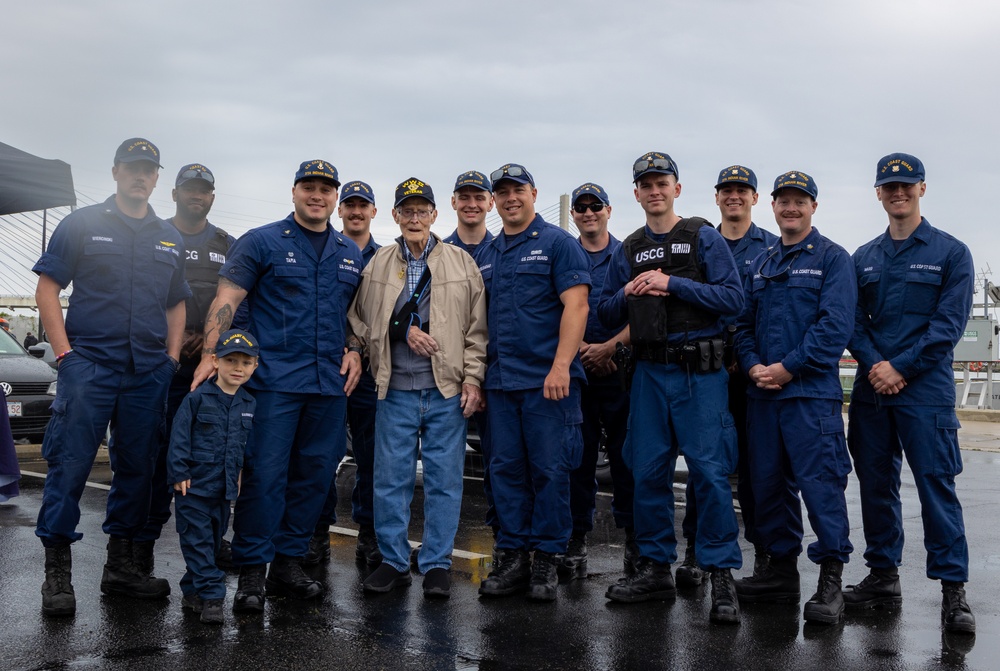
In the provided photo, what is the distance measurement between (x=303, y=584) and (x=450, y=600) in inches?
29.3

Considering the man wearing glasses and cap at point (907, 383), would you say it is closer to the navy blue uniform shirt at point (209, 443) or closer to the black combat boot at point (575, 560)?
the black combat boot at point (575, 560)

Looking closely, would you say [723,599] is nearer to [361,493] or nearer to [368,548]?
[368,548]

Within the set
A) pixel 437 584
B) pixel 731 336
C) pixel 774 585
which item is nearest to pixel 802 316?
pixel 731 336

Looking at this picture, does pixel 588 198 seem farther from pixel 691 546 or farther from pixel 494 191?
pixel 691 546

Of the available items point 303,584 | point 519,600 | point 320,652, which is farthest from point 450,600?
point 320,652

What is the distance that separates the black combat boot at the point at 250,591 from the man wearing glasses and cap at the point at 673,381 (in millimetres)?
1734

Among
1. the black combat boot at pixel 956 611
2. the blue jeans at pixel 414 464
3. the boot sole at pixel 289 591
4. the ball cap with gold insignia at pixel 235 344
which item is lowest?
the boot sole at pixel 289 591

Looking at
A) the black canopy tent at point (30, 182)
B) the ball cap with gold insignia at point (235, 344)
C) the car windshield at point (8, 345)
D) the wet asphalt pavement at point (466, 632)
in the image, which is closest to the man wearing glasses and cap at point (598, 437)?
the wet asphalt pavement at point (466, 632)

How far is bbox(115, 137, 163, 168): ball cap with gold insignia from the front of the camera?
15.9ft

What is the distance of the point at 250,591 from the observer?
4.61m

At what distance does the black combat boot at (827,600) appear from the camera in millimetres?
4508

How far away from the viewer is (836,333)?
4738mm

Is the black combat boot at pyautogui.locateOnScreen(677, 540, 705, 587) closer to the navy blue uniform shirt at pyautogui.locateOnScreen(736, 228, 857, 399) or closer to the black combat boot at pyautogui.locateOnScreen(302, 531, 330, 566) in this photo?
the navy blue uniform shirt at pyautogui.locateOnScreen(736, 228, 857, 399)

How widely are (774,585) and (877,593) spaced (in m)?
0.52
